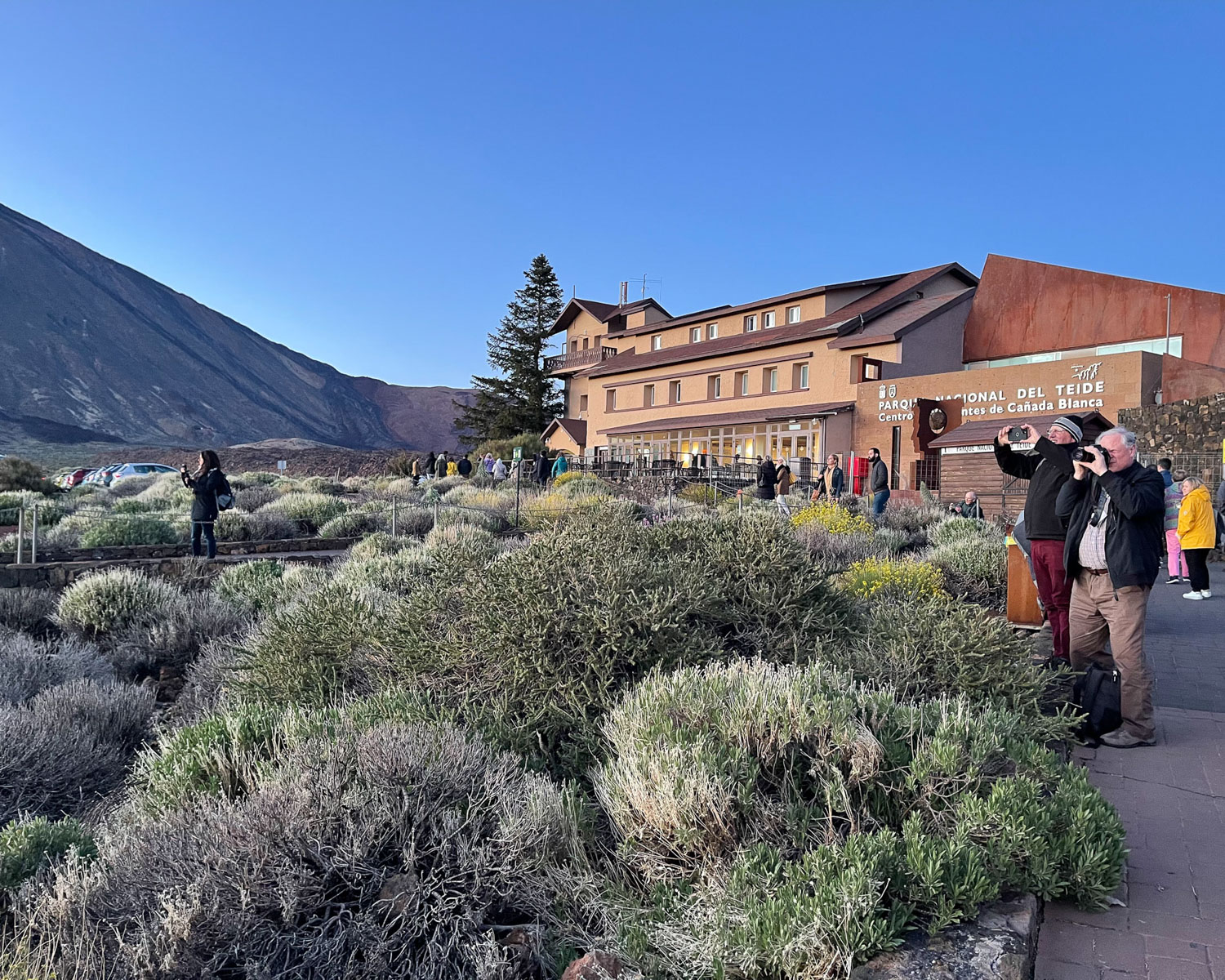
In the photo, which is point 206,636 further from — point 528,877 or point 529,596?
point 528,877

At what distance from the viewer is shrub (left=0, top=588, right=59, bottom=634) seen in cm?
786

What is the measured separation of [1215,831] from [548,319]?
5509cm

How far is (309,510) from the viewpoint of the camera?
53.2 ft

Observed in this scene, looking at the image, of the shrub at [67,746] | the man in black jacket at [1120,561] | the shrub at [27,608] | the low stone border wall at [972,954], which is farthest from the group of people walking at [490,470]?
the low stone border wall at [972,954]

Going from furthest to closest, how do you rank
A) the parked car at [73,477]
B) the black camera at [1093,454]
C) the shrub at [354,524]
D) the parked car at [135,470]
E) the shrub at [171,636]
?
the parked car at [73,477] → the parked car at [135,470] → the shrub at [354,524] → the shrub at [171,636] → the black camera at [1093,454]

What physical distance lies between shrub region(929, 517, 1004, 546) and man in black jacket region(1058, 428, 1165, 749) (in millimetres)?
5813

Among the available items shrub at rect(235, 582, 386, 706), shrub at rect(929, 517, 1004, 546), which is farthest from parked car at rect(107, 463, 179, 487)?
shrub at rect(235, 582, 386, 706)

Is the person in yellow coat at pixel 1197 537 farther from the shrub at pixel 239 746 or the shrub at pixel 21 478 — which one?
the shrub at pixel 21 478

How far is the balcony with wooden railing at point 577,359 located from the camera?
46469mm

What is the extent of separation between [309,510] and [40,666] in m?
10.8

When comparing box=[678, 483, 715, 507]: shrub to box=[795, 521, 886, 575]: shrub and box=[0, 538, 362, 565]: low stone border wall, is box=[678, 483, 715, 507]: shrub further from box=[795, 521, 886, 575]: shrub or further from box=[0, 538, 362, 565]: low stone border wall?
box=[0, 538, 362, 565]: low stone border wall

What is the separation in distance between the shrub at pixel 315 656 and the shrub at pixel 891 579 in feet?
11.0

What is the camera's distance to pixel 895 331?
93.6 ft

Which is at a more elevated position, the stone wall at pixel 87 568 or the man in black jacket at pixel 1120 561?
the man in black jacket at pixel 1120 561
